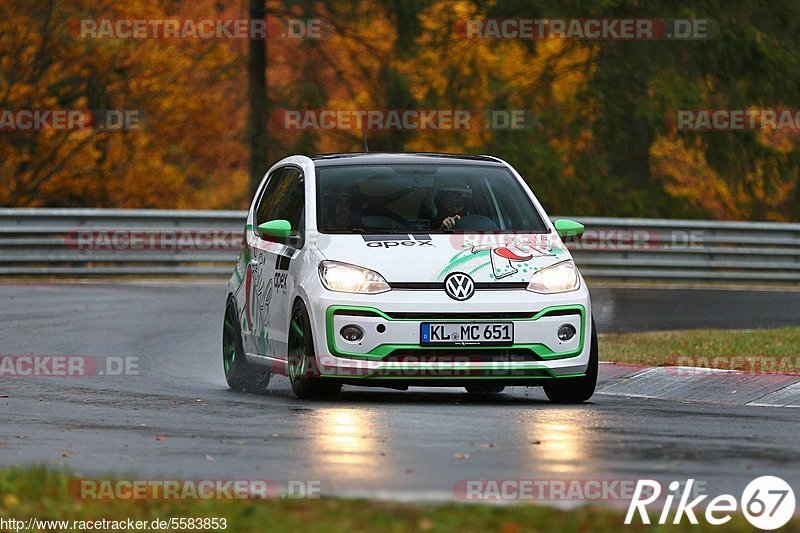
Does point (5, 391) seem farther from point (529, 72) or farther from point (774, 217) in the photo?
point (774, 217)

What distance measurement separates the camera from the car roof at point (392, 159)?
12.8 metres

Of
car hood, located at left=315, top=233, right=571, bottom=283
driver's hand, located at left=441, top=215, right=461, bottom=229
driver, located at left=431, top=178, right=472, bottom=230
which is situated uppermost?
driver, located at left=431, top=178, right=472, bottom=230

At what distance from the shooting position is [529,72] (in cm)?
3753

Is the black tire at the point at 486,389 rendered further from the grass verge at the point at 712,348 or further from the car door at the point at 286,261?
the car door at the point at 286,261

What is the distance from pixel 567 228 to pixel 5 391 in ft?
14.1

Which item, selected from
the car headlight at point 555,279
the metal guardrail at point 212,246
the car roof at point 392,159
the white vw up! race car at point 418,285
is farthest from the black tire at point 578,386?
the metal guardrail at point 212,246

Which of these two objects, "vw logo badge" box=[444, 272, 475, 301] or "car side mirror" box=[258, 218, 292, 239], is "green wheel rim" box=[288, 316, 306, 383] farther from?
"vw logo badge" box=[444, 272, 475, 301]

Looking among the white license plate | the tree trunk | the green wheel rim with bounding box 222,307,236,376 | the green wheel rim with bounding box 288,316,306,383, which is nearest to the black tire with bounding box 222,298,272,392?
the green wheel rim with bounding box 222,307,236,376

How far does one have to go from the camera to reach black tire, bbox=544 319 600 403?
11805mm

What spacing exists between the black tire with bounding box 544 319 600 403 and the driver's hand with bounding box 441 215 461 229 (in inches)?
48.4

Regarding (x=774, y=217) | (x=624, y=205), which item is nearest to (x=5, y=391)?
(x=624, y=205)

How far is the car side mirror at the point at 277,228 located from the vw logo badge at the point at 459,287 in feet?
4.57

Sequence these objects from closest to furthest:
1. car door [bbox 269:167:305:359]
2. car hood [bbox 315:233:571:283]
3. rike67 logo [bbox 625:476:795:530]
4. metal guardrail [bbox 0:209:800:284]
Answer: rike67 logo [bbox 625:476:795:530] < car hood [bbox 315:233:571:283] < car door [bbox 269:167:305:359] < metal guardrail [bbox 0:209:800:284]

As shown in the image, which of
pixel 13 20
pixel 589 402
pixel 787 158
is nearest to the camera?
pixel 589 402
